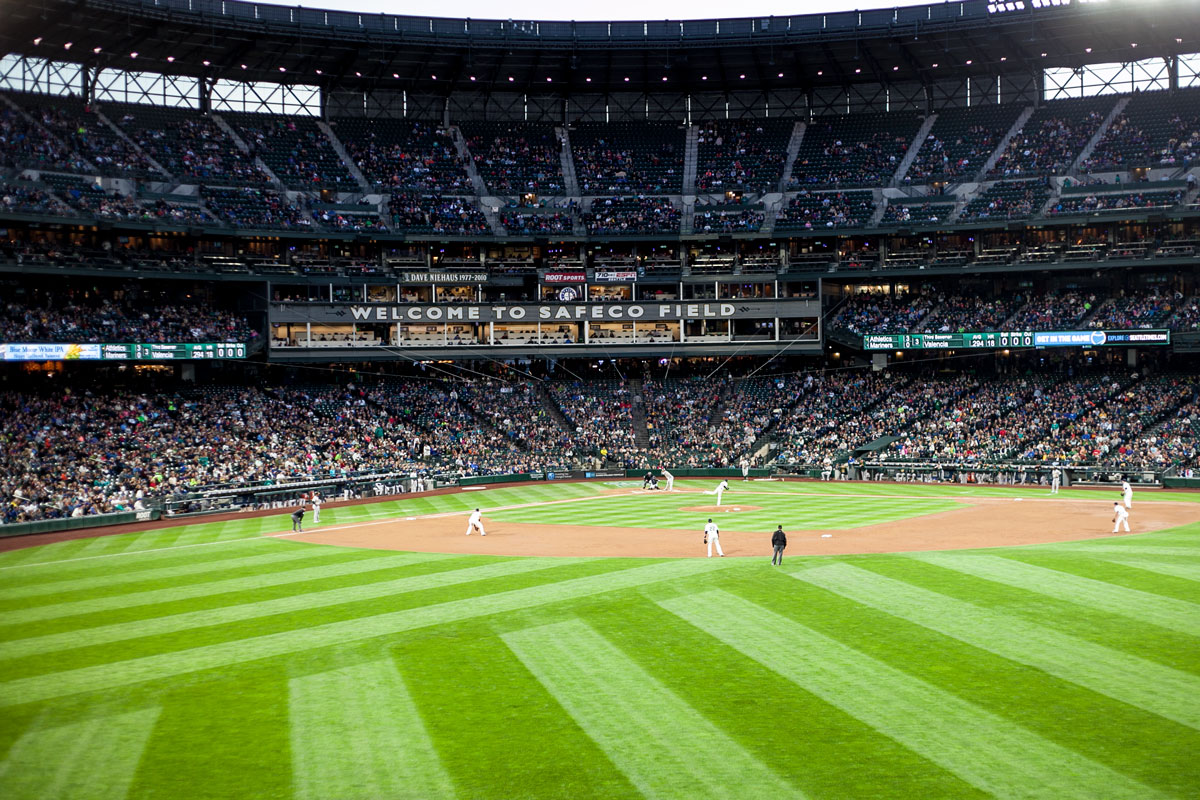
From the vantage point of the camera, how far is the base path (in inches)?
1144

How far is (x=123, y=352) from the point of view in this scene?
55656 millimetres

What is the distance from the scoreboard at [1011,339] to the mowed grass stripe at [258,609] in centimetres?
4434

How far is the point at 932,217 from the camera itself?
226 feet

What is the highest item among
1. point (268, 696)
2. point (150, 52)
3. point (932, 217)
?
point (150, 52)

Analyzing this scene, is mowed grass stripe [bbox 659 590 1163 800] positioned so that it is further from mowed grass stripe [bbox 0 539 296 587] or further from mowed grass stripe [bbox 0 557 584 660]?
mowed grass stripe [bbox 0 539 296 587]

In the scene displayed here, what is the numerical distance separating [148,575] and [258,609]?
7111 millimetres

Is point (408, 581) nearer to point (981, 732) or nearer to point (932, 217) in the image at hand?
point (981, 732)

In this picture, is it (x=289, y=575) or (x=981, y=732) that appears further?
(x=289, y=575)

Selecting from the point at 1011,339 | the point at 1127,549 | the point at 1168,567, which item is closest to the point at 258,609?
the point at 1168,567

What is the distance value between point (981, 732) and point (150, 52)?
246ft

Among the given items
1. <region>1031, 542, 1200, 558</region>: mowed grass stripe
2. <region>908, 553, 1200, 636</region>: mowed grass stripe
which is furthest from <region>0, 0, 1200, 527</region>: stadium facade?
<region>908, 553, 1200, 636</region>: mowed grass stripe

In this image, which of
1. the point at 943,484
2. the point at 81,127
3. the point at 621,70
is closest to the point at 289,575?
the point at 943,484

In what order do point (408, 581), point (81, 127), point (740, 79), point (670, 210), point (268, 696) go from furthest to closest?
point (740, 79)
point (670, 210)
point (81, 127)
point (408, 581)
point (268, 696)

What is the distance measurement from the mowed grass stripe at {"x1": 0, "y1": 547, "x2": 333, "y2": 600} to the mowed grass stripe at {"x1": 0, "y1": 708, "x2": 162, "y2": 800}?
11709mm
